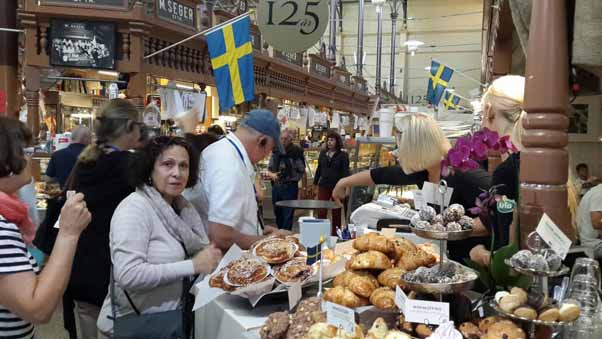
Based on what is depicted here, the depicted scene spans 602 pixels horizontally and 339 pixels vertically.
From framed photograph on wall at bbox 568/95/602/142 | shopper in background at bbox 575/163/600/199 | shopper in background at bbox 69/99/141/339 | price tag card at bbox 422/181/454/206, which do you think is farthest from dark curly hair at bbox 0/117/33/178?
shopper in background at bbox 575/163/600/199

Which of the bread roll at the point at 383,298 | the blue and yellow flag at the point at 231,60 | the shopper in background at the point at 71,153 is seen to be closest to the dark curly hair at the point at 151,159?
the bread roll at the point at 383,298

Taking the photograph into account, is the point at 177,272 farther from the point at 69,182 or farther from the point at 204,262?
the point at 69,182

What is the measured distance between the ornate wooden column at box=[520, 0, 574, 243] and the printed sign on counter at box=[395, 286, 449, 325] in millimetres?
511

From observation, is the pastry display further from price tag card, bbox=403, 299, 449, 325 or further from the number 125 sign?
the number 125 sign

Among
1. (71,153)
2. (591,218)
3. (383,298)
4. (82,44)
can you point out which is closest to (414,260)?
(383,298)

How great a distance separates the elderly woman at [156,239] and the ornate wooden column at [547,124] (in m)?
1.37

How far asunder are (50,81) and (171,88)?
172 cm

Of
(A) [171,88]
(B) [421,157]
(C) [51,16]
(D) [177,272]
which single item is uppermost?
(C) [51,16]

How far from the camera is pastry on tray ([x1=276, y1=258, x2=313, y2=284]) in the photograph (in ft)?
7.14

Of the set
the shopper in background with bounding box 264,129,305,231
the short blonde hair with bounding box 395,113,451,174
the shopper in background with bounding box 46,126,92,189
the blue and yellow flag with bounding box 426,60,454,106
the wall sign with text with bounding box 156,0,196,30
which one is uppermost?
the wall sign with text with bounding box 156,0,196,30

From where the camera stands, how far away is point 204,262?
2420 mm

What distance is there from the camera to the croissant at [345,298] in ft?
6.03

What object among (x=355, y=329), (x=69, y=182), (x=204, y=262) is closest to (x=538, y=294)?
(x=355, y=329)

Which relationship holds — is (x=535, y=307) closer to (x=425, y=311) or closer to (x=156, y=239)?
(x=425, y=311)
